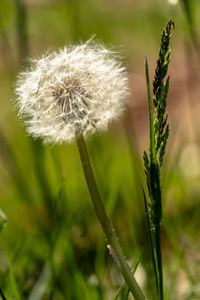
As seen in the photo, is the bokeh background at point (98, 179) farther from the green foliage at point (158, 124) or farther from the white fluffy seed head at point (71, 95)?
the green foliage at point (158, 124)

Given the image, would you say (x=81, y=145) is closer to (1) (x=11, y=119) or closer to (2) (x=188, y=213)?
(2) (x=188, y=213)

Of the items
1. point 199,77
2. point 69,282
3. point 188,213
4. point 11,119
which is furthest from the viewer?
point 199,77

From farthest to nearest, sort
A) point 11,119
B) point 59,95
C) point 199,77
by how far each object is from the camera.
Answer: point 199,77 → point 11,119 → point 59,95

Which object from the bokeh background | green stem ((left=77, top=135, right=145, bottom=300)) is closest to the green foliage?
green stem ((left=77, top=135, right=145, bottom=300))

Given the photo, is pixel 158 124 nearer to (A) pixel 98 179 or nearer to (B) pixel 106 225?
(B) pixel 106 225

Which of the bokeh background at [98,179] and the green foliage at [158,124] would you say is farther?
the bokeh background at [98,179]

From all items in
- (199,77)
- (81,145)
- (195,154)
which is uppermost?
(199,77)

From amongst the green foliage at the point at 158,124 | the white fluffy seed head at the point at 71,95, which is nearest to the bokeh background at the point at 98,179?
the white fluffy seed head at the point at 71,95

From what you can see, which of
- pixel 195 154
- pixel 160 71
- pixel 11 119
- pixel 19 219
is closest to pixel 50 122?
pixel 160 71
